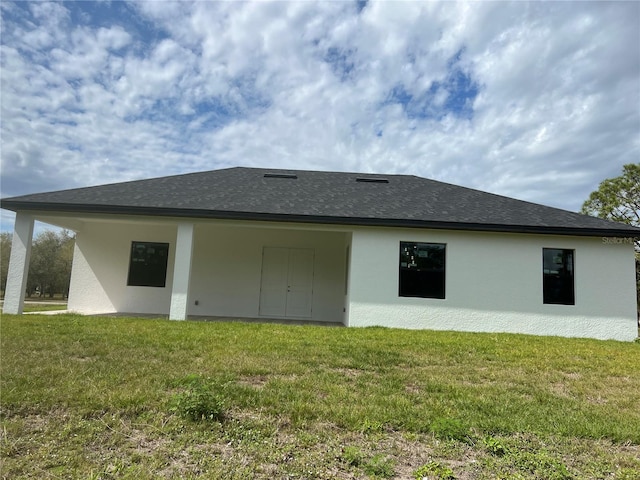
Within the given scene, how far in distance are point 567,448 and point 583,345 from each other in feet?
21.2

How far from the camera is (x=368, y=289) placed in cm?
1035

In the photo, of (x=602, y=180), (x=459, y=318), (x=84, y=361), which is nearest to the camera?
(x=84, y=361)

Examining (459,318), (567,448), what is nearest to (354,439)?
(567,448)

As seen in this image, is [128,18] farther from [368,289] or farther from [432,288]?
[432,288]

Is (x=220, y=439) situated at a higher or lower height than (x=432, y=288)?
lower

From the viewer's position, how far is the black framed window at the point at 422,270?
34.1ft

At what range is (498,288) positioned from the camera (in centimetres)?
1034

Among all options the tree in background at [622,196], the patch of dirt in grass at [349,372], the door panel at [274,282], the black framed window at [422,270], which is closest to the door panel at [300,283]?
the door panel at [274,282]

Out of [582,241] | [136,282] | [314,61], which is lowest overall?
[136,282]

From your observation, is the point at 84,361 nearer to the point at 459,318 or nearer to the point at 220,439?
the point at 220,439

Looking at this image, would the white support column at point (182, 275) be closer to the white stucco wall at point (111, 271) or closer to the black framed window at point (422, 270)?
the white stucco wall at point (111, 271)

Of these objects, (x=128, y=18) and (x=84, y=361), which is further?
(x=128, y=18)

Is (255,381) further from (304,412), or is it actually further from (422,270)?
(422,270)

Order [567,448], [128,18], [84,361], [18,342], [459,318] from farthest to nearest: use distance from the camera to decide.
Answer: [459,318] → [128,18] → [18,342] → [84,361] → [567,448]
